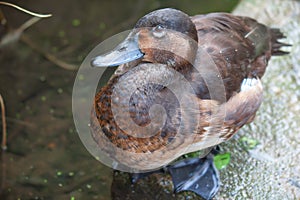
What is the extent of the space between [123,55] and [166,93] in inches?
12.6

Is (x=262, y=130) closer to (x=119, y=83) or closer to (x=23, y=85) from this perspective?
(x=119, y=83)

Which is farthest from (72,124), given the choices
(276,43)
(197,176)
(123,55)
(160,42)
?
(276,43)

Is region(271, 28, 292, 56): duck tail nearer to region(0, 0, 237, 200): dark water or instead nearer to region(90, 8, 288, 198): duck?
region(90, 8, 288, 198): duck

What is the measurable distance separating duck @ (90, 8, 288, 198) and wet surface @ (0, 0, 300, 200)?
400 millimetres

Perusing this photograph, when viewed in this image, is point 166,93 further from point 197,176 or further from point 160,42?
point 197,176

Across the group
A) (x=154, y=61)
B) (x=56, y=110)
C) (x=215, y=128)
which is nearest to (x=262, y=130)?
(x=215, y=128)

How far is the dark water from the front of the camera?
3385mm

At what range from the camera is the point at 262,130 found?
3.40 metres

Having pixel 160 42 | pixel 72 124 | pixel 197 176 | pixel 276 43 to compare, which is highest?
pixel 160 42

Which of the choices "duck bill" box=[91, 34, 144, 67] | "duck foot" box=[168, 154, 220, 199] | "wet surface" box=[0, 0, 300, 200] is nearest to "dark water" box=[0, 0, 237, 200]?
"wet surface" box=[0, 0, 300, 200]

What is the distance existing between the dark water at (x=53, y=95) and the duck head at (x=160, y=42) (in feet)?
3.09

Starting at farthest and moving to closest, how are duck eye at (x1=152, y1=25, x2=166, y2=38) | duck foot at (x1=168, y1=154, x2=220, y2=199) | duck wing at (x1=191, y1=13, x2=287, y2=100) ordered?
duck foot at (x1=168, y1=154, x2=220, y2=199), duck wing at (x1=191, y1=13, x2=287, y2=100), duck eye at (x1=152, y1=25, x2=166, y2=38)

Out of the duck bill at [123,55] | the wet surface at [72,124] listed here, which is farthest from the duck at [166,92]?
the wet surface at [72,124]

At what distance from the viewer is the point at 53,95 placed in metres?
4.12
